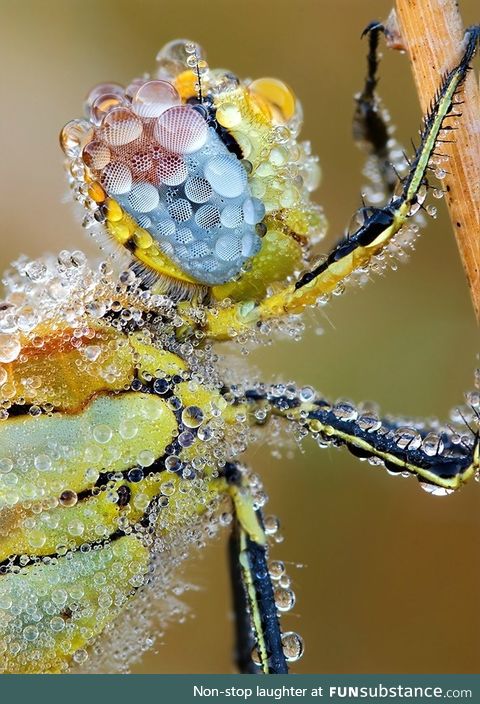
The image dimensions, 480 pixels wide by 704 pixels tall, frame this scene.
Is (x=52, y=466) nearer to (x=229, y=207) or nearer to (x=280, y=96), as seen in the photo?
(x=229, y=207)

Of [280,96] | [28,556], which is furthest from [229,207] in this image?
[28,556]

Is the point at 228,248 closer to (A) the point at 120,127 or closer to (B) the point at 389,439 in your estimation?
(A) the point at 120,127

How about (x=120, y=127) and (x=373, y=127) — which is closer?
(x=120, y=127)

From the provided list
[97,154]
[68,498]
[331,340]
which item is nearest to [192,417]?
[68,498]

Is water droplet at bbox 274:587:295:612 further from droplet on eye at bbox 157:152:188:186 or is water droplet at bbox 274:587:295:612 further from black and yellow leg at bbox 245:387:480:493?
droplet on eye at bbox 157:152:188:186

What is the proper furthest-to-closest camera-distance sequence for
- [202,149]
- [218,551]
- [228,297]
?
1. [218,551]
2. [228,297]
3. [202,149]

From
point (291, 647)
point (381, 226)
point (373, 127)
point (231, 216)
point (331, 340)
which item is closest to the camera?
point (381, 226)

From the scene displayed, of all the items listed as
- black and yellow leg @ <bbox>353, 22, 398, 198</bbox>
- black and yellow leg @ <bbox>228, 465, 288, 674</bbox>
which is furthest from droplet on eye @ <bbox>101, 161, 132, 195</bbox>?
black and yellow leg @ <bbox>353, 22, 398, 198</bbox>
